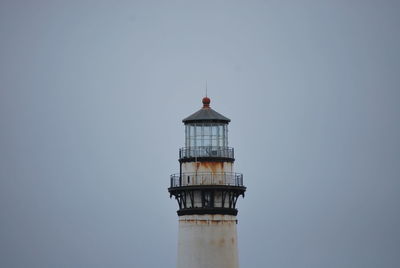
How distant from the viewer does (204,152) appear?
42.5m

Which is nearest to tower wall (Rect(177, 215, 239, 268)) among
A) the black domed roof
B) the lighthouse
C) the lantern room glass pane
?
the lighthouse

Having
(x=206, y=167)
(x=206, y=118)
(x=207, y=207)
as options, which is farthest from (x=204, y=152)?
(x=207, y=207)

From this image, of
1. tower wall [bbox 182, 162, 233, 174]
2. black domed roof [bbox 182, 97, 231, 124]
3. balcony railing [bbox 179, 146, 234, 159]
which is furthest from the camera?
black domed roof [bbox 182, 97, 231, 124]

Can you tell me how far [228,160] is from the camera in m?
42.4

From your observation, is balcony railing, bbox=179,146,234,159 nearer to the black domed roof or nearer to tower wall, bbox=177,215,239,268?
the black domed roof

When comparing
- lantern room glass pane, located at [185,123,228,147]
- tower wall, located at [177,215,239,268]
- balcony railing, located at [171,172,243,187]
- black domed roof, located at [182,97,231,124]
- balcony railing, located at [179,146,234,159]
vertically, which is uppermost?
black domed roof, located at [182,97,231,124]

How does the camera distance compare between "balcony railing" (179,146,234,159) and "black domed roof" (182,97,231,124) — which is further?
"black domed roof" (182,97,231,124)

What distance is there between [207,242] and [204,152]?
14.1 ft

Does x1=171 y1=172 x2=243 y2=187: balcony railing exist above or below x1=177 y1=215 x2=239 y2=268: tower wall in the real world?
above

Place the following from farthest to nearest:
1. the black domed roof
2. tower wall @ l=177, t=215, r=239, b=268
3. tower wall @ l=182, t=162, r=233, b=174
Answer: the black domed roof → tower wall @ l=182, t=162, r=233, b=174 → tower wall @ l=177, t=215, r=239, b=268

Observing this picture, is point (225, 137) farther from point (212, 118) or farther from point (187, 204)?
point (187, 204)

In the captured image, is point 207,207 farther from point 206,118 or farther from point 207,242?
point 206,118

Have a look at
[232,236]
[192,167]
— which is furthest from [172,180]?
[232,236]

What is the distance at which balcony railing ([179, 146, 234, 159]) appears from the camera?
42.3m
